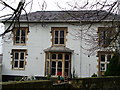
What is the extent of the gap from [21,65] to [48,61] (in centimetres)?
315

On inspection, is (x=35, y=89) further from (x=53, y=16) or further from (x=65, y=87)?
(x=53, y=16)

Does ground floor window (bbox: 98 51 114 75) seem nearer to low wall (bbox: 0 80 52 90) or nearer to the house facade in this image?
the house facade

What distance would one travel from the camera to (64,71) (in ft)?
82.5

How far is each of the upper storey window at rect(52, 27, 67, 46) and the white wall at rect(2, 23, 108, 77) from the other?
0.45m

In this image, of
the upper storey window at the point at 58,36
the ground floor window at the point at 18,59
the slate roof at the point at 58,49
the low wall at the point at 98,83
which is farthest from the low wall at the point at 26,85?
the ground floor window at the point at 18,59

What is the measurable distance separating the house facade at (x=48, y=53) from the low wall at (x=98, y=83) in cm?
1170

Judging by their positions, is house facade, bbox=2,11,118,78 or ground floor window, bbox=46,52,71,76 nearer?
house facade, bbox=2,11,118,78

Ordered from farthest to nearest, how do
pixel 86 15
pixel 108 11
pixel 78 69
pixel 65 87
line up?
pixel 78 69
pixel 65 87
pixel 86 15
pixel 108 11

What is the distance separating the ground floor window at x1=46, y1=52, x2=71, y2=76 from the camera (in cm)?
2522

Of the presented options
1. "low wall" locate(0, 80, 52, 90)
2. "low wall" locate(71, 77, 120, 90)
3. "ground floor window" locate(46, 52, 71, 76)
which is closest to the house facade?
"ground floor window" locate(46, 52, 71, 76)

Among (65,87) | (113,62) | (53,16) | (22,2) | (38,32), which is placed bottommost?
(65,87)

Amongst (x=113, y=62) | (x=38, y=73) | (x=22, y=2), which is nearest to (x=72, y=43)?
(x=38, y=73)

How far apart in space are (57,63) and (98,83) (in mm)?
13609

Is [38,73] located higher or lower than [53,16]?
lower
